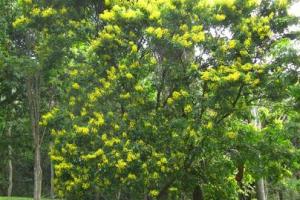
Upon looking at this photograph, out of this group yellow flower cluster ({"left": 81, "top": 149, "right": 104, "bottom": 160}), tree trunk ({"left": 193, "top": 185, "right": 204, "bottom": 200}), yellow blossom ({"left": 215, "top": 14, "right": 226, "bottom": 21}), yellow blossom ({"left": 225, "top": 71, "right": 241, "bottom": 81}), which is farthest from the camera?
tree trunk ({"left": 193, "top": 185, "right": 204, "bottom": 200})

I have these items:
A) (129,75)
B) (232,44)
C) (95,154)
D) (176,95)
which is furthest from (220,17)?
(95,154)

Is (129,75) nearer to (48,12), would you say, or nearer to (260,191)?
(48,12)

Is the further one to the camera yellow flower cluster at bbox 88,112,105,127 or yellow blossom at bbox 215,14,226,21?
yellow blossom at bbox 215,14,226,21

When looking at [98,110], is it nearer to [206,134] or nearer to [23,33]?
[206,134]

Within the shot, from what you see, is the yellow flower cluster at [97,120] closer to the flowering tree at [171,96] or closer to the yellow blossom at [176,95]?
the flowering tree at [171,96]

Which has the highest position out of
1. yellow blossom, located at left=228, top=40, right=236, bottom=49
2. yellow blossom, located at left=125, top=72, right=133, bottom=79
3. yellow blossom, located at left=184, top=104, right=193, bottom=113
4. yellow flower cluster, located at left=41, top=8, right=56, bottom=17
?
yellow flower cluster, located at left=41, top=8, right=56, bottom=17

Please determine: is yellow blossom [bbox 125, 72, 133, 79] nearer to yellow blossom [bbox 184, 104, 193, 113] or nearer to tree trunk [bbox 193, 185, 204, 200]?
yellow blossom [bbox 184, 104, 193, 113]

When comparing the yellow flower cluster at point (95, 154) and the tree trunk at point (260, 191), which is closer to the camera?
the yellow flower cluster at point (95, 154)

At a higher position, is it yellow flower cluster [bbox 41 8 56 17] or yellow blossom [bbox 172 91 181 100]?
yellow flower cluster [bbox 41 8 56 17]

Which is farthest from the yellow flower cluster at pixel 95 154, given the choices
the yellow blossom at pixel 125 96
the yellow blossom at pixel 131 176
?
the yellow blossom at pixel 125 96

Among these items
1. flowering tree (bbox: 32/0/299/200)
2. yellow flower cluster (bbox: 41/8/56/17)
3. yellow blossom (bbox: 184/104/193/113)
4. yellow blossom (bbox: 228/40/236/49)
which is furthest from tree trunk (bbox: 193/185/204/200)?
yellow flower cluster (bbox: 41/8/56/17)

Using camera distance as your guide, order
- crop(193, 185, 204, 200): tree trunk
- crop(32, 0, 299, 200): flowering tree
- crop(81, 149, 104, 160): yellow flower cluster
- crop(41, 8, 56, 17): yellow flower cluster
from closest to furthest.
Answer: crop(81, 149, 104, 160): yellow flower cluster → crop(32, 0, 299, 200): flowering tree → crop(41, 8, 56, 17): yellow flower cluster → crop(193, 185, 204, 200): tree trunk

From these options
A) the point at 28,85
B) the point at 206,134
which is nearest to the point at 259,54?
the point at 206,134

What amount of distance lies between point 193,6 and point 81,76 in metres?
2.64
